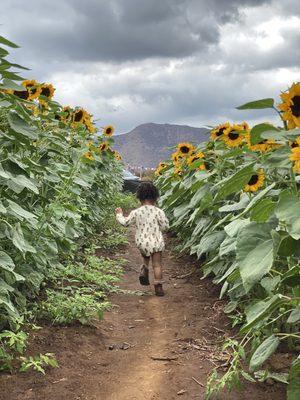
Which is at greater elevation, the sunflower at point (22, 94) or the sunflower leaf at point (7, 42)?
the sunflower leaf at point (7, 42)

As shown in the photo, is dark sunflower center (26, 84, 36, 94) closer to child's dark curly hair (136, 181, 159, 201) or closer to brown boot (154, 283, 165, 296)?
child's dark curly hair (136, 181, 159, 201)

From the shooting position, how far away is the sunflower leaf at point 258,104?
218 centimetres

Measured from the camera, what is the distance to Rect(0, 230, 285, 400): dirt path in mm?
3077

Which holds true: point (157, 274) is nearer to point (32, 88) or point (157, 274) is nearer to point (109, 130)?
point (32, 88)

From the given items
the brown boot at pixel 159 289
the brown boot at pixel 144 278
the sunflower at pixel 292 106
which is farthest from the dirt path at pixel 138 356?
the sunflower at pixel 292 106

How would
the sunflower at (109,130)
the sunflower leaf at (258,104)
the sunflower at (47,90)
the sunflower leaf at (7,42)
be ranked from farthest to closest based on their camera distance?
the sunflower at (109,130)
the sunflower at (47,90)
the sunflower leaf at (7,42)
the sunflower leaf at (258,104)

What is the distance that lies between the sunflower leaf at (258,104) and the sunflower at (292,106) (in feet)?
0.32

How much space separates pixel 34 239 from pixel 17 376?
1032 mm

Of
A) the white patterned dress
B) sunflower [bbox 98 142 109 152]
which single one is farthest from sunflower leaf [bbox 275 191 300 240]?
sunflower [bbox 98 142 109 152]

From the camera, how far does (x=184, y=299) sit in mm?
5246

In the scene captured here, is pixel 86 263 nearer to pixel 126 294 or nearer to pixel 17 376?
pixel 126 294

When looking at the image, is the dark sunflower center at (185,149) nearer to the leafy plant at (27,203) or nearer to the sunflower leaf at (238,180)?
the leafy plant at (27,203)

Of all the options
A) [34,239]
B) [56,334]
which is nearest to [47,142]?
[34,239]

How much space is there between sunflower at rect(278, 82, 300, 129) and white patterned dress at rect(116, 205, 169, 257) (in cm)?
394
